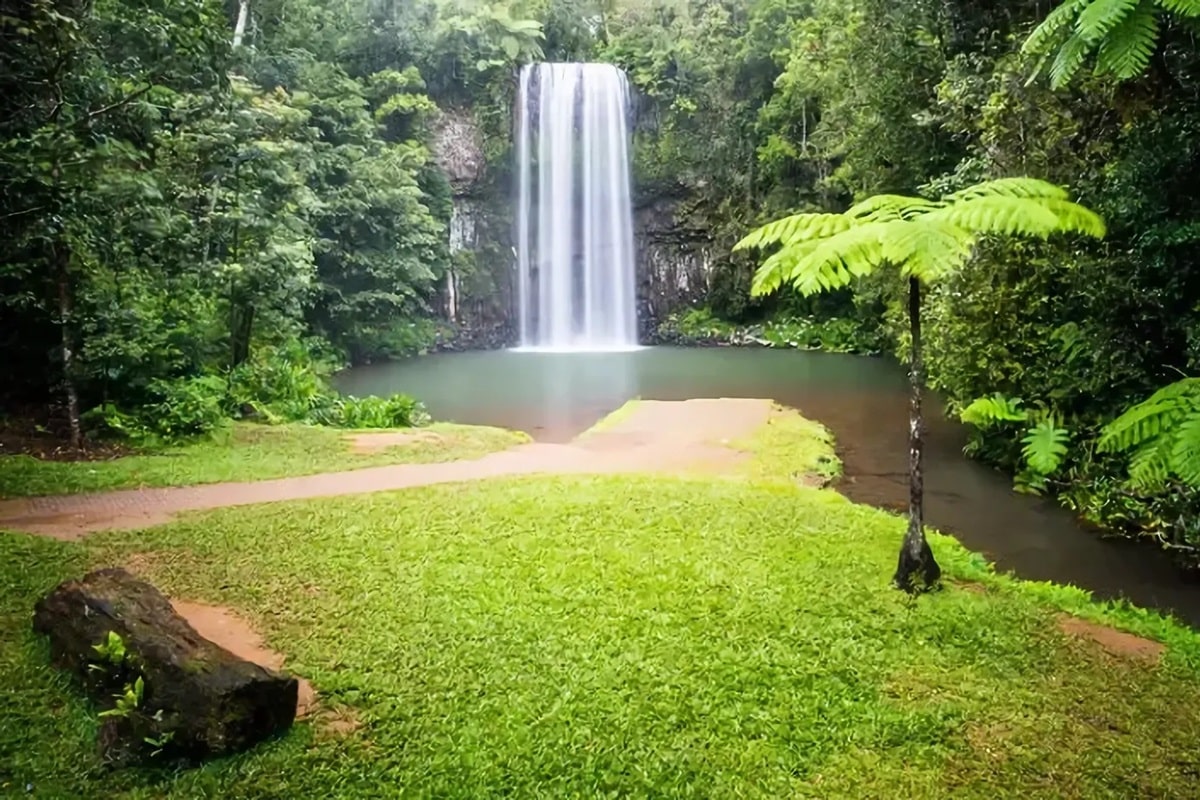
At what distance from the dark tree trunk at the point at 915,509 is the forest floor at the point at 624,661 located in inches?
5.3

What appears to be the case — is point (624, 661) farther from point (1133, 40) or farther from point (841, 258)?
point (1133, 40)

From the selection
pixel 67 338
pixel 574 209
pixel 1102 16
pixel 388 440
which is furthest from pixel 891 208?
pixel 574 209

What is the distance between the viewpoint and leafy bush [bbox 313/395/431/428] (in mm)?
10805

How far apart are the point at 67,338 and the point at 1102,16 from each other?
814 centimetres

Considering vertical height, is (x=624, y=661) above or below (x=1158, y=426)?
below

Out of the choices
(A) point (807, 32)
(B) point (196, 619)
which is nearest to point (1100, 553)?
(B) point (196, 619)

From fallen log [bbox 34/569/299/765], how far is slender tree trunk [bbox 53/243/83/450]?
5083 mm

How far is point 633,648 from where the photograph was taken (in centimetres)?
389

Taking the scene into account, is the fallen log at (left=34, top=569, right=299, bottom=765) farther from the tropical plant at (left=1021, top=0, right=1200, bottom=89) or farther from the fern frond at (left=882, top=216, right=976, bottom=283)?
the tropical plant at (left=1021, top=0, right=1200, bottom=89)

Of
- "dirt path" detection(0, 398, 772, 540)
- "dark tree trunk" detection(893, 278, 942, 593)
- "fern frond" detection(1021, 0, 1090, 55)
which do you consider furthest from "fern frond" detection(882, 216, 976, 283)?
"dirt path" detection(0, 398, 772, 540)

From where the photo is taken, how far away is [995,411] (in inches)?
287

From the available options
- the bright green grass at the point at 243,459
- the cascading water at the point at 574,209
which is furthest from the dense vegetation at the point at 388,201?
the cascading water at the point at 574,209

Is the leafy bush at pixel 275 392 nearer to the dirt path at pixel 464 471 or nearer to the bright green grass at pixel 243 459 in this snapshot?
the bright green grass at pixel 243 459

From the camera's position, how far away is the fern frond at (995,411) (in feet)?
24.2
